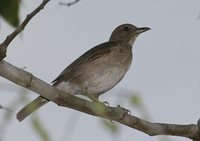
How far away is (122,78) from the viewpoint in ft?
25.1

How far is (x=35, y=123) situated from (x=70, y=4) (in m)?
2.33

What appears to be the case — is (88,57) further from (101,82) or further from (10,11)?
(10,11)

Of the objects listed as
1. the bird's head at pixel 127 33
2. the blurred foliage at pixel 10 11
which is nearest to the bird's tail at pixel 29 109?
the blurred foliage at pixel 10 11

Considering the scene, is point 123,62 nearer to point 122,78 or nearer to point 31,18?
point 122,78

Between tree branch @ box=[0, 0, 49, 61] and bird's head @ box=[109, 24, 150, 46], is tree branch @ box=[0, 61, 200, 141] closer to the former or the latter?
tree branch @ box=[0, 0, 49, 61]

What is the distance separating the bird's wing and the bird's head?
1.91ft

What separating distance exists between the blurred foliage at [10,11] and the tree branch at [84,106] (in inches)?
32.0

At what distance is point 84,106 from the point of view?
3.83 m

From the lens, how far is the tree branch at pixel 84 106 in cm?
327

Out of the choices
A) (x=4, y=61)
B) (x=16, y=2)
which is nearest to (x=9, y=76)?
(x=4, y=61)

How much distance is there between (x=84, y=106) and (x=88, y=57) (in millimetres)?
4029

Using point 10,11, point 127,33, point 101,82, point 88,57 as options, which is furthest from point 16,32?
point 127,33

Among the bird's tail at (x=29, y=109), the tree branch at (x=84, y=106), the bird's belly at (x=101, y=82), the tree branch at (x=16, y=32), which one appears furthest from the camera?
the bird's belly at (x=101, y=82)

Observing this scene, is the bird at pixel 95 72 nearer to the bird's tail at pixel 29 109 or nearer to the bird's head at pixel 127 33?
the bird's head at pixel 127 33
